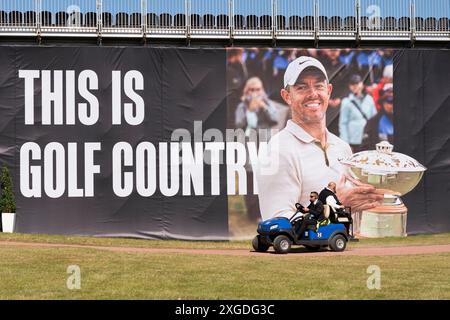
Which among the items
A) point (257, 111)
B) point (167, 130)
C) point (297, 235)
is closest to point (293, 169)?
point (257, 111)

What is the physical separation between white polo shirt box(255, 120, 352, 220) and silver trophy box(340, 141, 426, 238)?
0.62 m

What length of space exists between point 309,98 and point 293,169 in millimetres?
2507

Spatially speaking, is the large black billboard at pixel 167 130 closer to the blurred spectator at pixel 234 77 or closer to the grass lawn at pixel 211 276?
the blurred spectator at pixel 234 77

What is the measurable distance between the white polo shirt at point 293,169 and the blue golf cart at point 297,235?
574 centimetres

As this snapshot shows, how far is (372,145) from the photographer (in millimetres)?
26875

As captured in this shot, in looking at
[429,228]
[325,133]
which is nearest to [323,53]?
[325,133]

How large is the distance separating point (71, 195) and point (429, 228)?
39.4ft

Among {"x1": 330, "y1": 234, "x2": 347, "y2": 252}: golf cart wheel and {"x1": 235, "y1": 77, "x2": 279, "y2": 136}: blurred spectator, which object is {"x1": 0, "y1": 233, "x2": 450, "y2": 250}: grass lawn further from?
{"x1": 235, "y1": 77, "x2": 279, "y2": 136}: blurred spectator

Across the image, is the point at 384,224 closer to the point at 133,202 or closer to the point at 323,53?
the point at 323,53

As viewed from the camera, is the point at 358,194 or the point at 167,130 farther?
the point at 358,194

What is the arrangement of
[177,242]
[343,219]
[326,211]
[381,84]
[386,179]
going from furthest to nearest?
[381,84]
[386,179]
[177,242]
[343,219]
[326,211]

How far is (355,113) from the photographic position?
88.4 feet

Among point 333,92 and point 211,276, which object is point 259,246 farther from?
point 333,92

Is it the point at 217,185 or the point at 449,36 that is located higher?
the point at 449,36
